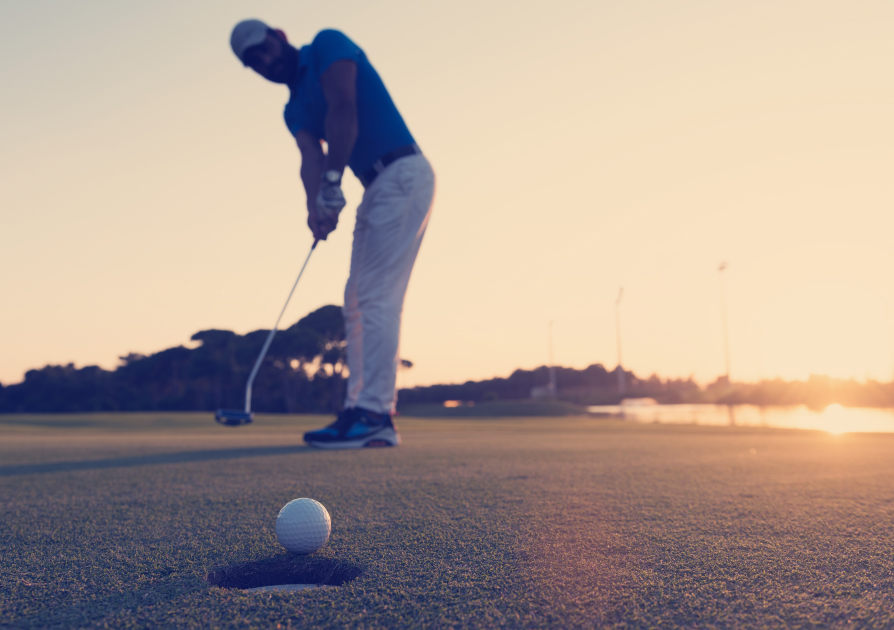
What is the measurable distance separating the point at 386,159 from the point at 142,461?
2.15 meters

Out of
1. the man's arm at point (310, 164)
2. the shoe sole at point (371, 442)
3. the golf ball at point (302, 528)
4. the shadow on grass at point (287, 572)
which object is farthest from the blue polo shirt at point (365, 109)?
the shadow on grass at point (287, 572)

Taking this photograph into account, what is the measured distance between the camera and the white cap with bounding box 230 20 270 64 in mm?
3449

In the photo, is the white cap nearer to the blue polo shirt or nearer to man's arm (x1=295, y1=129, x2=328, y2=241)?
the blue polo shirt

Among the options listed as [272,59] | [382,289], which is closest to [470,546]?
[382,289]

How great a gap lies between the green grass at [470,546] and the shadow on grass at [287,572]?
0.01 metres

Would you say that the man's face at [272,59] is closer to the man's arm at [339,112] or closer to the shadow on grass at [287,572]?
the man's arm at [339,112]

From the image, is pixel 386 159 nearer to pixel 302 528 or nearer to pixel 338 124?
pixel 338 124

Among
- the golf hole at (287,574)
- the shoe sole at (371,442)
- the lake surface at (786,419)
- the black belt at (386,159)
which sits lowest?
the lake surface at (786,419)

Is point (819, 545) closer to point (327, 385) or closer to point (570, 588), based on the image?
point (570, 588)

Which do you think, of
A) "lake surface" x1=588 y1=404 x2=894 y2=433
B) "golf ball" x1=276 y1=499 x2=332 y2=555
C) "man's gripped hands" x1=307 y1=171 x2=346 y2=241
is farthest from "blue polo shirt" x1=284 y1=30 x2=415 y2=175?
"lake surface" x1=588 y1=404 x2=894 y2=433

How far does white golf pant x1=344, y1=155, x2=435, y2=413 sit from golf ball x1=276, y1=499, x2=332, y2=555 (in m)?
2.15

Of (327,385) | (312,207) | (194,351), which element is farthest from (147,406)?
(312,207)

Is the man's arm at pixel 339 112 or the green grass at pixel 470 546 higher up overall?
the man's arm at pixel 339 112

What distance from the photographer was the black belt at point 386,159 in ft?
11.8
